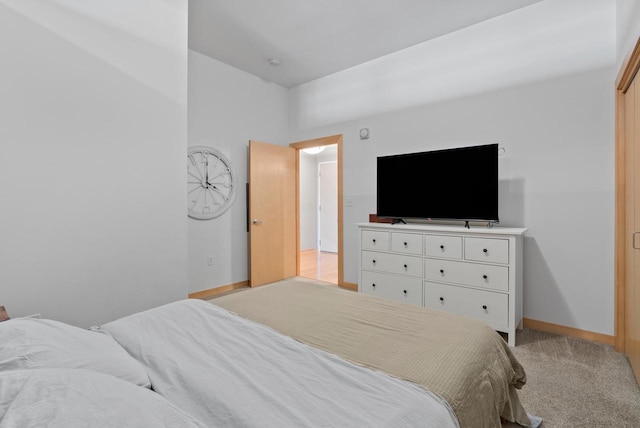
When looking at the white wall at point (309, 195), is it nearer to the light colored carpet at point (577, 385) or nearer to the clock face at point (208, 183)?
the clock face at point (208, 183)

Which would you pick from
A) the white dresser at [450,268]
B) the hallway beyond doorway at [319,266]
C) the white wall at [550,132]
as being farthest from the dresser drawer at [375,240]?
the hallway beyond doorway at [319,266]

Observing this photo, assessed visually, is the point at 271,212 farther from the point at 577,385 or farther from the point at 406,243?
the point at 577,385

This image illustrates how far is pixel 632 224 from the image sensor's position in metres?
2.13

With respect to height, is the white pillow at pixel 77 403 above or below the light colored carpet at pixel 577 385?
above

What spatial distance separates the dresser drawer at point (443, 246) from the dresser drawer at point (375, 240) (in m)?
0.42

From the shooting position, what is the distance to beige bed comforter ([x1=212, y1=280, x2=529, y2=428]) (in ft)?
3.49

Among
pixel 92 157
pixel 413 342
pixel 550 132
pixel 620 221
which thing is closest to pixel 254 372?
pixel 413 342

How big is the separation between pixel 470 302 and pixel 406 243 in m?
0.76

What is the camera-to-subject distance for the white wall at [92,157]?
6.18ft

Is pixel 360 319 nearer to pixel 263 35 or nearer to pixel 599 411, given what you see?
pixel 599 411

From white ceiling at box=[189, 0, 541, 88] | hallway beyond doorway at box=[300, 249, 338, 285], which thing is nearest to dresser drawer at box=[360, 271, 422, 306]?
hallway beyond doorway at box=[300, 249, 338, 285]

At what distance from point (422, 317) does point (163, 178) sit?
212cm

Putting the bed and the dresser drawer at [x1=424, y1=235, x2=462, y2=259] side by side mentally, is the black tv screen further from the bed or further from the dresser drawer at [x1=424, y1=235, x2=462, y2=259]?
the bed

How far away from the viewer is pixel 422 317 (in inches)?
61.6
